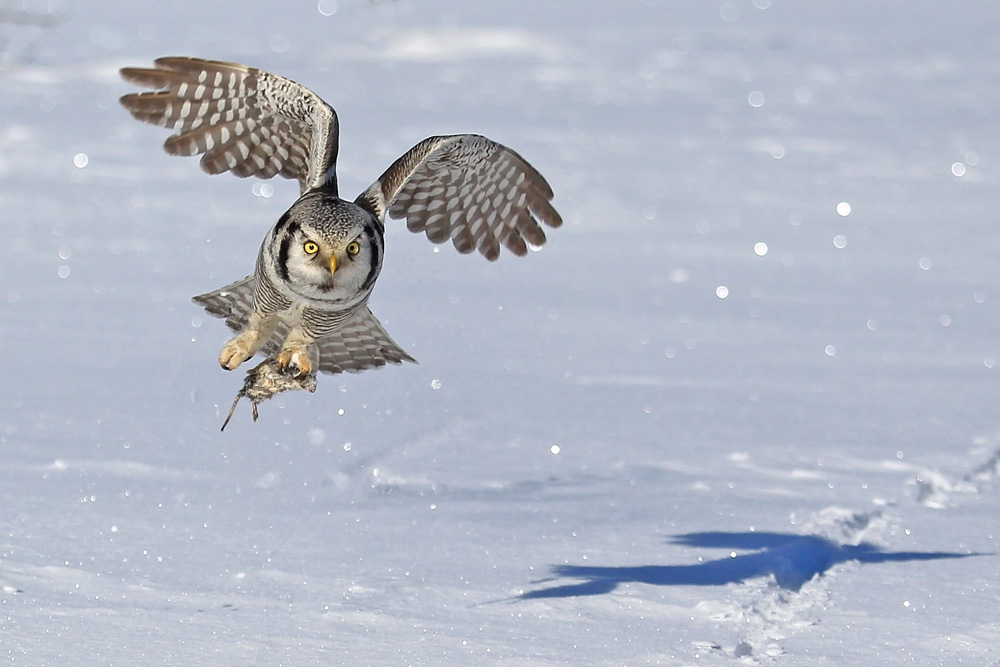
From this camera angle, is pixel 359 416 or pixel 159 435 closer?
pixel 159 435

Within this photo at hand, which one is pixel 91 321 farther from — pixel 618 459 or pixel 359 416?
pixel 618 459

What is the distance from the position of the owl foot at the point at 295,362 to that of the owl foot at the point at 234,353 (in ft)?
0.49

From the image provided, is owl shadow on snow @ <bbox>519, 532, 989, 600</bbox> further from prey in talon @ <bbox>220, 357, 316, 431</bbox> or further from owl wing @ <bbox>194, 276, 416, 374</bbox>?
owl wing @ <bbox>194, 276, 416, 374</bbox>

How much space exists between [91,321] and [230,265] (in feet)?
4.26

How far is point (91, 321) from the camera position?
21.7ft

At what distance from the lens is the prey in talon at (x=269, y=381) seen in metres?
4.01

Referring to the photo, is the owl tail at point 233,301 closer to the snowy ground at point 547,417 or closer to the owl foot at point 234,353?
the owl foot at point 234,353

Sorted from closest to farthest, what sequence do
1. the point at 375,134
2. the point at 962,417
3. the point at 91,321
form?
the point at 962,417 < the point at 91,321 < the point at 375,134

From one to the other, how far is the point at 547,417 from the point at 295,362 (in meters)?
1.72

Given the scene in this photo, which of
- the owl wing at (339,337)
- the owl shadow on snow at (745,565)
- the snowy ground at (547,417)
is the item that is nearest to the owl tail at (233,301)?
the owl wing at (339,337)

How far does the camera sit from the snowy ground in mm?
3562

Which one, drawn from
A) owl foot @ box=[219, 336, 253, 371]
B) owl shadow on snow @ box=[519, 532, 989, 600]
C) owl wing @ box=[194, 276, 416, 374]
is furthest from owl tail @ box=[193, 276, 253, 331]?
owl shadow on snow @ box=[519, 532, 989, 600]

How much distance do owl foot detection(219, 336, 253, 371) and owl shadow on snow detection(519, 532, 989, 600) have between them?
1.08m

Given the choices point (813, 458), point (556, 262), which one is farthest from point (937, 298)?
point (813, 458)
